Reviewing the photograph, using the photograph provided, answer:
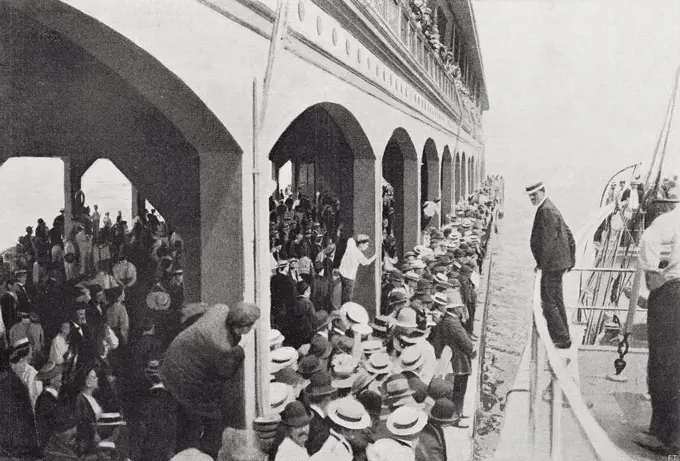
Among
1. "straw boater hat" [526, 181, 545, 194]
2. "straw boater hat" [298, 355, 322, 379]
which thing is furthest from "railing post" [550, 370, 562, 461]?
"straw boater hat" [526, 181, 545, 194]

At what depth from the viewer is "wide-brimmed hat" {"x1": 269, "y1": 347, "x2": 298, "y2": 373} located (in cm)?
558

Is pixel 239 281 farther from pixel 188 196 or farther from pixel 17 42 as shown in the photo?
pixel 17 42

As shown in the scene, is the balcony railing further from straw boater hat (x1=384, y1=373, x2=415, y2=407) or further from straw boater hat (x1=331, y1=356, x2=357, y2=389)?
straw boater hat (x1=384, y1=373, x2=415, y2=407)

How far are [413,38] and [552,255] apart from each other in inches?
277

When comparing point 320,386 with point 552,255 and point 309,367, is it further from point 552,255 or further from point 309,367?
point 552,255

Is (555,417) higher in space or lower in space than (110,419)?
higher

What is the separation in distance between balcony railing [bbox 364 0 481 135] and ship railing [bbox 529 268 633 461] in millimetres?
4365

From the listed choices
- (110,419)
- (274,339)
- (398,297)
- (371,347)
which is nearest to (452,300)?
(398,297)

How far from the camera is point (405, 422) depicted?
15.2 feet

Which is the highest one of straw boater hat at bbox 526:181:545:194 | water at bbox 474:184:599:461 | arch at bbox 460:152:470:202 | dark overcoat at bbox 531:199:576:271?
arch at bbox 460:152:470:202

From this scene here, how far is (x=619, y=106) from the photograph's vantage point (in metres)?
6.44

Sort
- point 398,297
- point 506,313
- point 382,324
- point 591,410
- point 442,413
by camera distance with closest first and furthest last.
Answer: point 442,413, point 591,410, point 398,297, point 382,324, point 506,313

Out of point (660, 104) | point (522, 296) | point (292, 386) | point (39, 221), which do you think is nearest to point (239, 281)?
point (292, 386)

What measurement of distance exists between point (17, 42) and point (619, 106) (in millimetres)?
5573
